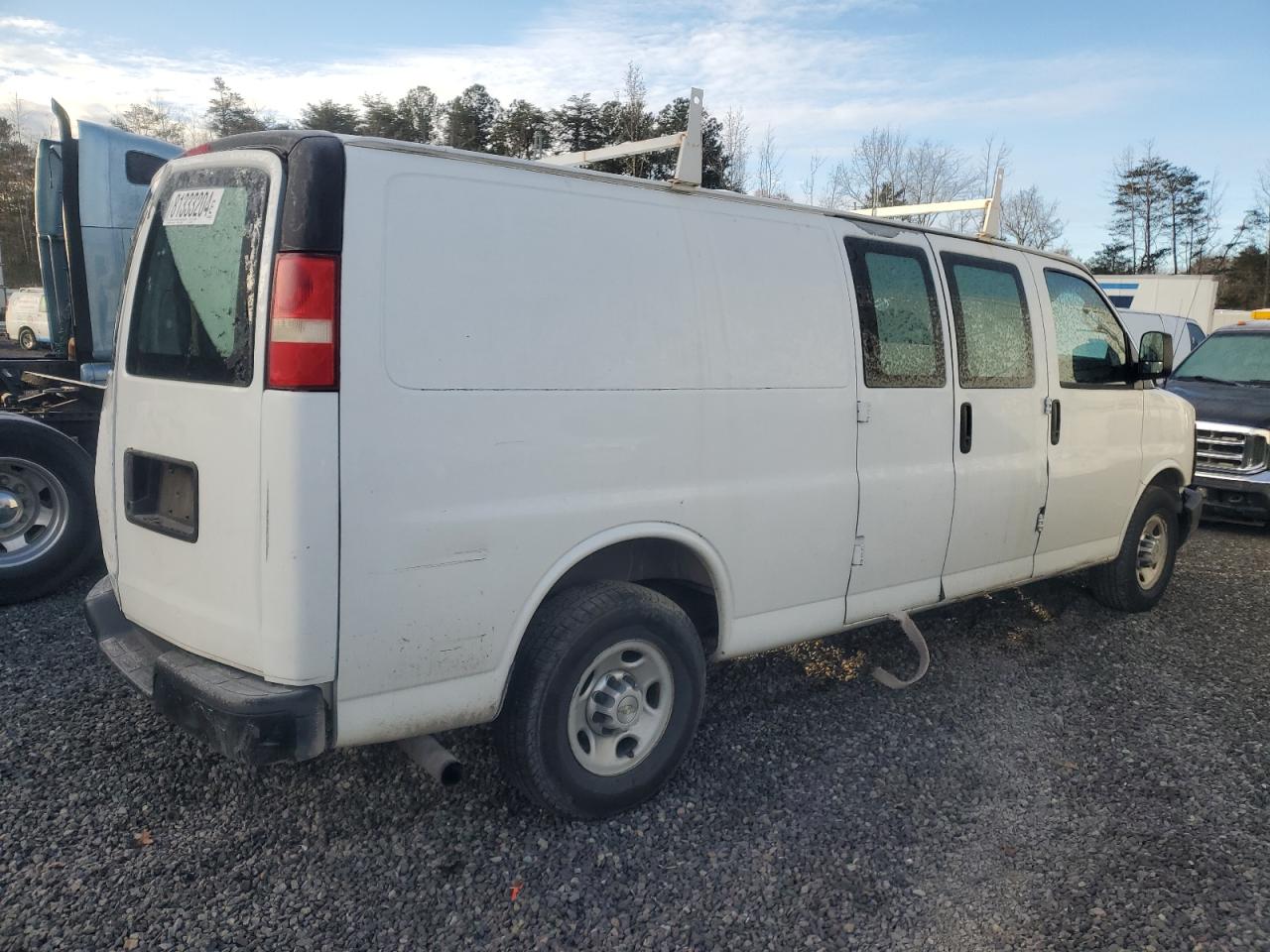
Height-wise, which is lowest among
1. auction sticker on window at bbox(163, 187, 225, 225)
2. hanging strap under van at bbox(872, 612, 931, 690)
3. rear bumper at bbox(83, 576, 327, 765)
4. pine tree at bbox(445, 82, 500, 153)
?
hanging strap under van at bbox(872, 612, 931, 690)

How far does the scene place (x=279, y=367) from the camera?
2404 millimetres

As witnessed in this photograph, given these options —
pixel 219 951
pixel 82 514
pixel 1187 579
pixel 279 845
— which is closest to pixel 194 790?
pixel 279 845

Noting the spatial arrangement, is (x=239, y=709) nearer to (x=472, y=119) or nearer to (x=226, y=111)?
(x=472, y=119)

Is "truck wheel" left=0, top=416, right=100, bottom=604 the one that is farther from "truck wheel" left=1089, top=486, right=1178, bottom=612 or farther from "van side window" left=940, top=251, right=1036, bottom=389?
"truck wheel" left=1089, top=486, right=1178, bottom=612

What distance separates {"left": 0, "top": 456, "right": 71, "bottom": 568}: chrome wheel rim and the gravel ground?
93 cm

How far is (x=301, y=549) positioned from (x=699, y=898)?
5.18ft

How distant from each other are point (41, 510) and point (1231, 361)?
10.5 metres

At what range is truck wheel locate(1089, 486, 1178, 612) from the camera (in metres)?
5.57

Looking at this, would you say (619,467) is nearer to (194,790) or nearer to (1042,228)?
(194,790)

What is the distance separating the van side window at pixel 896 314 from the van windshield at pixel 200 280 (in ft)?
7.69

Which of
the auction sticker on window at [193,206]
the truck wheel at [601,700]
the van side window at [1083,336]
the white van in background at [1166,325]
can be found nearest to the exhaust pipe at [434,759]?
the truck wheel at [601,700]

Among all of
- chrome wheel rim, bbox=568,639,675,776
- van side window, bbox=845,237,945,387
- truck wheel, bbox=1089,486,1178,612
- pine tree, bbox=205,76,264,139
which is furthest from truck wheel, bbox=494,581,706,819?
pine tree, bbox=205,76,264,139

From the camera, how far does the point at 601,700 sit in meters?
3.12

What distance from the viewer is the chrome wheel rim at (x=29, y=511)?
512 cm
